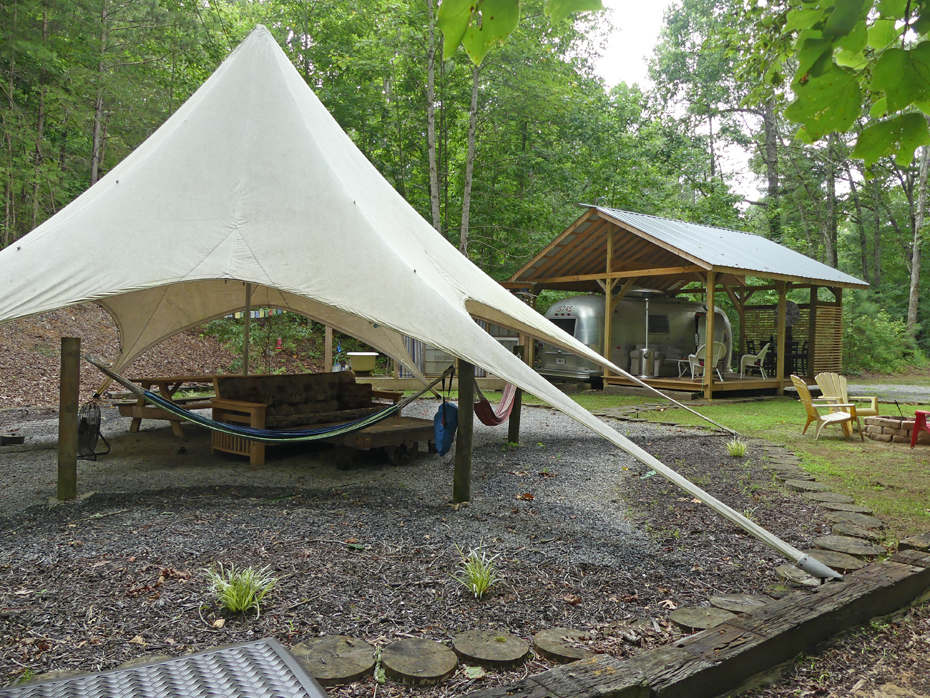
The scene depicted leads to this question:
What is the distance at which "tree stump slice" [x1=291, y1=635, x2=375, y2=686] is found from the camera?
220cm

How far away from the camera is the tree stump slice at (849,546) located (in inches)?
142

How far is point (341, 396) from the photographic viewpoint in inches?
285

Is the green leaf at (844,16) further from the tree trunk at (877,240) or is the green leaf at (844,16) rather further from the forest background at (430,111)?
the tree trunk at (877,240)

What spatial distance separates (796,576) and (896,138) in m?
2.30

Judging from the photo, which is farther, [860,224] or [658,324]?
[860,224]

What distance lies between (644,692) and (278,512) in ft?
8.82

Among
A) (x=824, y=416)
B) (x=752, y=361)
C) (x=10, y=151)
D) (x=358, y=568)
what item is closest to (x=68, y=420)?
(x=358, y=568)

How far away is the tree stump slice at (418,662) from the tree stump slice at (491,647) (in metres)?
0.06

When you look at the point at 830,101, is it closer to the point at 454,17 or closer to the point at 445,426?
the point at 454,17

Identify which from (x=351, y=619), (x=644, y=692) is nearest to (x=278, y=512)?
(x=351, y=619)

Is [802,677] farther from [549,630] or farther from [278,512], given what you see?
[278,512]

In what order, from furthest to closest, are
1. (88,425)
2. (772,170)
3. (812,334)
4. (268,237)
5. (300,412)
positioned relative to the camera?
1. (772,170)
2. (812,334)
3. (300,412)
4. (88,425)
5. (268,237)

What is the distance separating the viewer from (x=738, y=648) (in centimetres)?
239

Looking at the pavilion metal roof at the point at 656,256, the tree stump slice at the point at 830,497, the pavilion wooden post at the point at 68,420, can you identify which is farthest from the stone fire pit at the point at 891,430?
the pavilion wooden post at the point at 68,420
